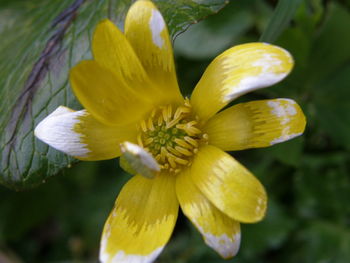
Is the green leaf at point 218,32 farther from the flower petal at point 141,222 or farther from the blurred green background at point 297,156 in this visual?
the flower petal at point 141,222

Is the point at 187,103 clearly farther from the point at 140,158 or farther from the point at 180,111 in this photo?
the point at 140,158

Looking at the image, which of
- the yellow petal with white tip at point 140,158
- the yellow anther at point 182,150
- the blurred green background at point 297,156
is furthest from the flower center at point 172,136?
the blurred green background at point 297,156

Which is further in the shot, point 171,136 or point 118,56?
point 171,136

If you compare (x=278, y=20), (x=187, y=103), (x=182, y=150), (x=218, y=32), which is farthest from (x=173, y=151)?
(x=218, y=32)

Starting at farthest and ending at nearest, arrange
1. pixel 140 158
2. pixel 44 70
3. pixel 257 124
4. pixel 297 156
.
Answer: pixel 297 156 < pixel 44 70 < pixel 257 124 < pixel 140 158

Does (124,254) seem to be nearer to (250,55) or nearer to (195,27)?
(250,55)
